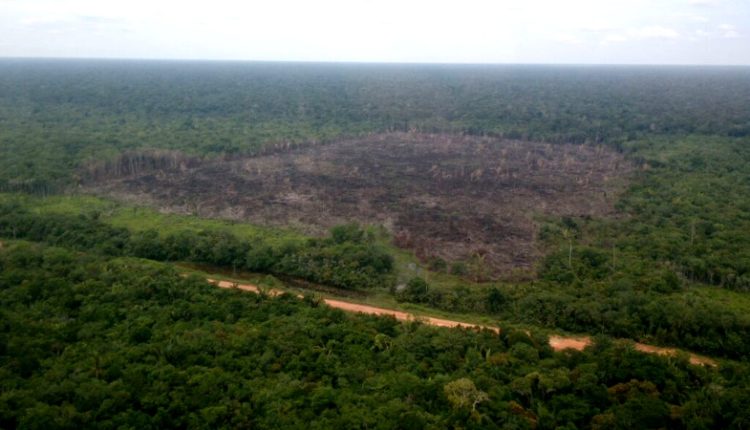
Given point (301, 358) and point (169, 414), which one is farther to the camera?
point (301, 358)

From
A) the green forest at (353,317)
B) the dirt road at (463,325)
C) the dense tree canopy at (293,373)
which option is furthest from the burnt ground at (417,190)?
the dense tree canopy at (293,373)

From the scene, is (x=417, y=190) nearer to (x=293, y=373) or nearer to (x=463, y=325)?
(x=463, y=325)

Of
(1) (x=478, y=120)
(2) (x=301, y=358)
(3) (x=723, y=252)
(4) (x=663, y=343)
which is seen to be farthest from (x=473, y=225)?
(1) (x=478, y=120)

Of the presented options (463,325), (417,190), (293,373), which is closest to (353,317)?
(293,373)

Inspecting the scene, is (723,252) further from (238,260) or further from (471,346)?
(238,260)

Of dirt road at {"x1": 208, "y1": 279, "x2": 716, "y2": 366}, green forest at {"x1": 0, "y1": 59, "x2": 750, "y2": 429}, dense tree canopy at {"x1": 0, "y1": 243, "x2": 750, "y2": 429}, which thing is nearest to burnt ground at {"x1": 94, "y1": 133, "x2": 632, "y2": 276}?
green forest at {"x1": 0, "y1": 59, "x2": 750, "y2": 429}

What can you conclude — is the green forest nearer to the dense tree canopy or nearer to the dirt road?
the dense tree canopy
